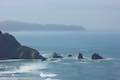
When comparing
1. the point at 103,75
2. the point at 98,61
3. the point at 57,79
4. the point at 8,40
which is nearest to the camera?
the point at 57,79

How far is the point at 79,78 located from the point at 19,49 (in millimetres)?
33389

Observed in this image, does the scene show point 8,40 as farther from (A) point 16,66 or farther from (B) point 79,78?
(B) point 79,78

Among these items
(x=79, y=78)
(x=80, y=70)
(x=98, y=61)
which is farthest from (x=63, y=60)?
(x=79, y=78)

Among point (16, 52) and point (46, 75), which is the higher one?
point (16, 52)

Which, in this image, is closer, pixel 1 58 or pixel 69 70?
pixel 69 70

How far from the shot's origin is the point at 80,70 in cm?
10931

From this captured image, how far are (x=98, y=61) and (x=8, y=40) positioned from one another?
841 inches

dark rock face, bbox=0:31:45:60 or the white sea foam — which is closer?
the white sea foam

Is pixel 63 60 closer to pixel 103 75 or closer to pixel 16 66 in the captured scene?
pixel 16 66

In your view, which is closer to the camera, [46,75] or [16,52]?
[46,75]

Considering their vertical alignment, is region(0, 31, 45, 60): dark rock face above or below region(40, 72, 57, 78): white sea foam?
above

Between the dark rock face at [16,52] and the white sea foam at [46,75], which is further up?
the dark rock face at [16,52]

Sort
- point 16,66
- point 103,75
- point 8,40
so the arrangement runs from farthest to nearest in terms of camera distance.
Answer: point 8,40
point 16,66
point 103,75

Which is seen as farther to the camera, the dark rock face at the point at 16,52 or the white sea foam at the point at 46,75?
the dark rock face at the point at 16,52
